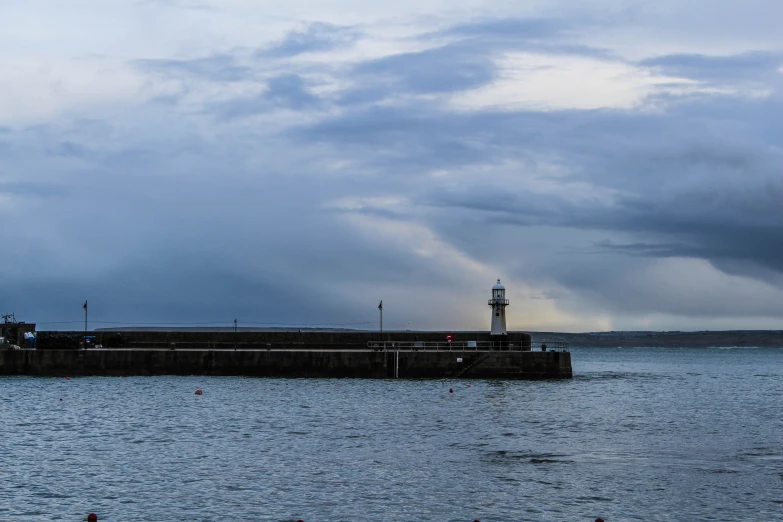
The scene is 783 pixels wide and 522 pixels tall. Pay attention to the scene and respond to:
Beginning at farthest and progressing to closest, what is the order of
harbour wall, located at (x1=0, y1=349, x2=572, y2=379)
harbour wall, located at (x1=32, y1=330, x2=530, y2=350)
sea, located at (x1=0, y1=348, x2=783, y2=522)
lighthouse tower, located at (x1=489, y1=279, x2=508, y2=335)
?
harbour wall, located at (x1=32, y1=330, x2=530, y2=350)
lighthouse tower, located at (x1=489, y1=279, x2=508, y2=335)
harbour wall, located at (x1=0, y1=349, x2=572, y2=379)
sea, located at (x1=0, y1=348, x2=783, y2=522)

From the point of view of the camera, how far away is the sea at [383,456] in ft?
99.3

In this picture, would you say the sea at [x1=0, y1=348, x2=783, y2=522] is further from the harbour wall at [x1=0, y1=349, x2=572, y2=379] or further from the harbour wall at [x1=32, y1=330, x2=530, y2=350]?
the harbour wall at [x1=32, y1=330, x2=530, y2=350]

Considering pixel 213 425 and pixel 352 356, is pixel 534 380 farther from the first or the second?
pixel 213 425

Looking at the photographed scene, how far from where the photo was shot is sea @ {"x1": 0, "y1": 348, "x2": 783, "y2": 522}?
30.3 m

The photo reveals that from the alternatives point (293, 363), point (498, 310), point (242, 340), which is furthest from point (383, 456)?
point (242, 340)

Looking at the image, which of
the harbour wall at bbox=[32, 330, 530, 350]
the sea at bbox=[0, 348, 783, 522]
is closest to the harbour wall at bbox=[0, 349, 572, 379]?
the sea at bbox=[0, 348, 783, 522]

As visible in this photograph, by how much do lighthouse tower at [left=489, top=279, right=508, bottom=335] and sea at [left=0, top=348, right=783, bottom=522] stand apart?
51.2ft

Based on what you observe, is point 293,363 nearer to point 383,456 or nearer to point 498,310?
point 498,310

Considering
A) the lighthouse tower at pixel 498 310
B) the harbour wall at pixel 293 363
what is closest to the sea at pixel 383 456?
the harbour wall at pixel 293 363

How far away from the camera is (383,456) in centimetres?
4091

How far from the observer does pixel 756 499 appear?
31.6m

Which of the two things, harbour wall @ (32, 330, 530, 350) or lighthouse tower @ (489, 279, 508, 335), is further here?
harbour wall @ (32, 330, 530, 350)

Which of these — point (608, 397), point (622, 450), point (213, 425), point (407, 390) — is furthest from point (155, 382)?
point (622, 450)

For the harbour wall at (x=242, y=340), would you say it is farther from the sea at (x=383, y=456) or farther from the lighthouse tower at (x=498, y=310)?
the sea at (x=383, y=456)
